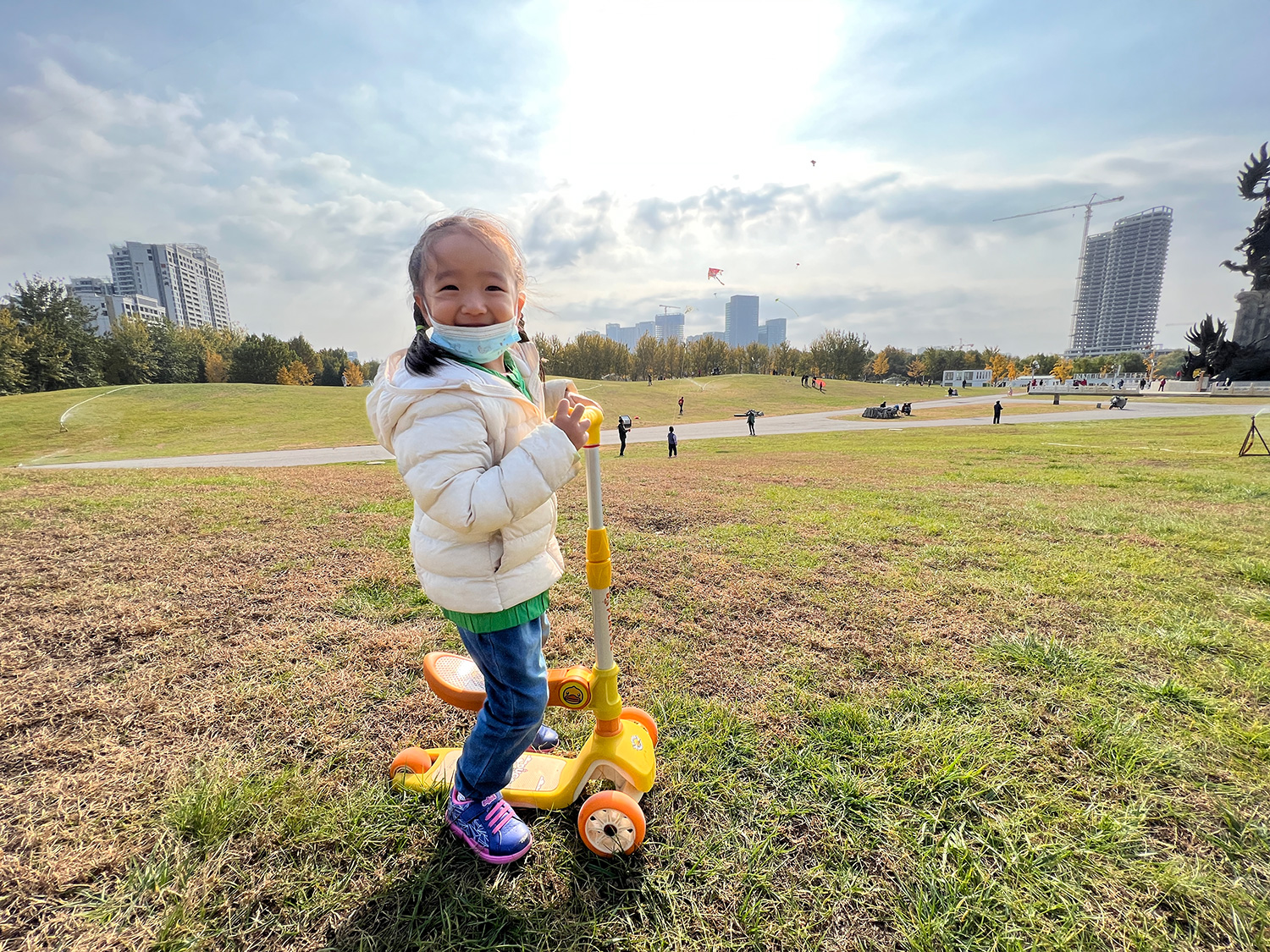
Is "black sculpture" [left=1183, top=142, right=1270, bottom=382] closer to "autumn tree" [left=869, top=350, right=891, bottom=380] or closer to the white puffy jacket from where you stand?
"autumn tree" [left=869, top=350, right=891, bottom=380]

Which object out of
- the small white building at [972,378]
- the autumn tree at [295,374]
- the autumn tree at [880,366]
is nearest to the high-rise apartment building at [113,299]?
the autumn tree at [295,374]

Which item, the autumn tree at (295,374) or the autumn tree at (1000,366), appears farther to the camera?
the autumn tree at (1000,366)

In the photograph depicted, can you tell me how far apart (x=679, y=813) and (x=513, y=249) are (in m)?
2.34

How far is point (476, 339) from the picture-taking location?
1720mm

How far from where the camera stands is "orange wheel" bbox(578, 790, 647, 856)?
192cm

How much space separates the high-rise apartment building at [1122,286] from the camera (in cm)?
13962

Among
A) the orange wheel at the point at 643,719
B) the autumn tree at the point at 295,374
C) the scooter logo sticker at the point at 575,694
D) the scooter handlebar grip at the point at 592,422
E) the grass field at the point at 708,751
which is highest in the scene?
the autumn tree at the point at 295,374

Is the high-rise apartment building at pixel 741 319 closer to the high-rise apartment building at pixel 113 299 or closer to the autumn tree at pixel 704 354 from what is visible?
the autumn tree at pixel 704 354

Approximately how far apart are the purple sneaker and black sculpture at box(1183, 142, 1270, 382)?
215ft

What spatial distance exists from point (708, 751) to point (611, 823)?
2.20ft

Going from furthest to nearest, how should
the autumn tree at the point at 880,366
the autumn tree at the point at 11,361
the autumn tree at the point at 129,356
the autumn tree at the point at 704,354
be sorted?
the autumn tree at the point at 880,366
the autumn tree at the point at 704,354
the autumn tree at the point at 129,356
the autumn tree at the point at 11,361

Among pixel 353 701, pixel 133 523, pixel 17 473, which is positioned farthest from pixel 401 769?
pixel 17 473

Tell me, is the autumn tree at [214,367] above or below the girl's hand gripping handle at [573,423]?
above

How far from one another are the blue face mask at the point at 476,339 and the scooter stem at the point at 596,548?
Result: 0.37 meters
